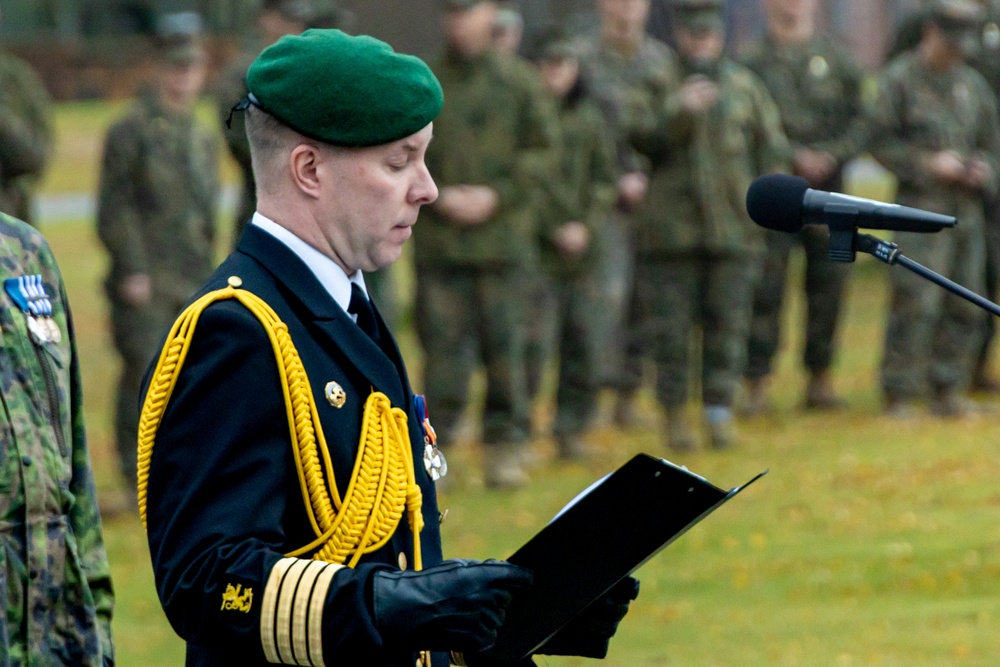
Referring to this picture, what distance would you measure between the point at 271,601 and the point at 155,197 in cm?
699

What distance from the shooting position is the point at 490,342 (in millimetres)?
9281

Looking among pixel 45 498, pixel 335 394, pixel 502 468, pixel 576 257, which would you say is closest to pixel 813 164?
pixel 576 257

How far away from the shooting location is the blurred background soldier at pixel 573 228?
10086 mm

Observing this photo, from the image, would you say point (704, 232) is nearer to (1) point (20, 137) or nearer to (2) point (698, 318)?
(2) point (698, 318)

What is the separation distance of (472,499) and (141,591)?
215cm

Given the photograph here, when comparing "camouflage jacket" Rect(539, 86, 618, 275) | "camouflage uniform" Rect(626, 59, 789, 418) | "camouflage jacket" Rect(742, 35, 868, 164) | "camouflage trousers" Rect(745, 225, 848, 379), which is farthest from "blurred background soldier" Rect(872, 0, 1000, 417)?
"camouflage jacket" Rect(539, 86, 618, 275)

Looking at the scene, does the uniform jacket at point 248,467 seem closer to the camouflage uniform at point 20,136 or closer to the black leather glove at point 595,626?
the black leather glove at point 595,626

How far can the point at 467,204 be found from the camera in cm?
909

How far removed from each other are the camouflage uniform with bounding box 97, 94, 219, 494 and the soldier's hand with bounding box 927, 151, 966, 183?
4682mm

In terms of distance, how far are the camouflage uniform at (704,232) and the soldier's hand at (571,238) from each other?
407mm

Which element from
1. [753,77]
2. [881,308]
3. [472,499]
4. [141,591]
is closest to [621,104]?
[753,77]

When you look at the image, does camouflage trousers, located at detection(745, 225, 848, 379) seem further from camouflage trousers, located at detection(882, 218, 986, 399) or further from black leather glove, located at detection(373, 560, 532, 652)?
black leather glove, located at detection(373, 560, 532, 652)

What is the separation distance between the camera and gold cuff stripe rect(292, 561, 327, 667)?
2367 millimetres

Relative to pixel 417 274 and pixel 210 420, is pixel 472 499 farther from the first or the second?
pixel 210 420
